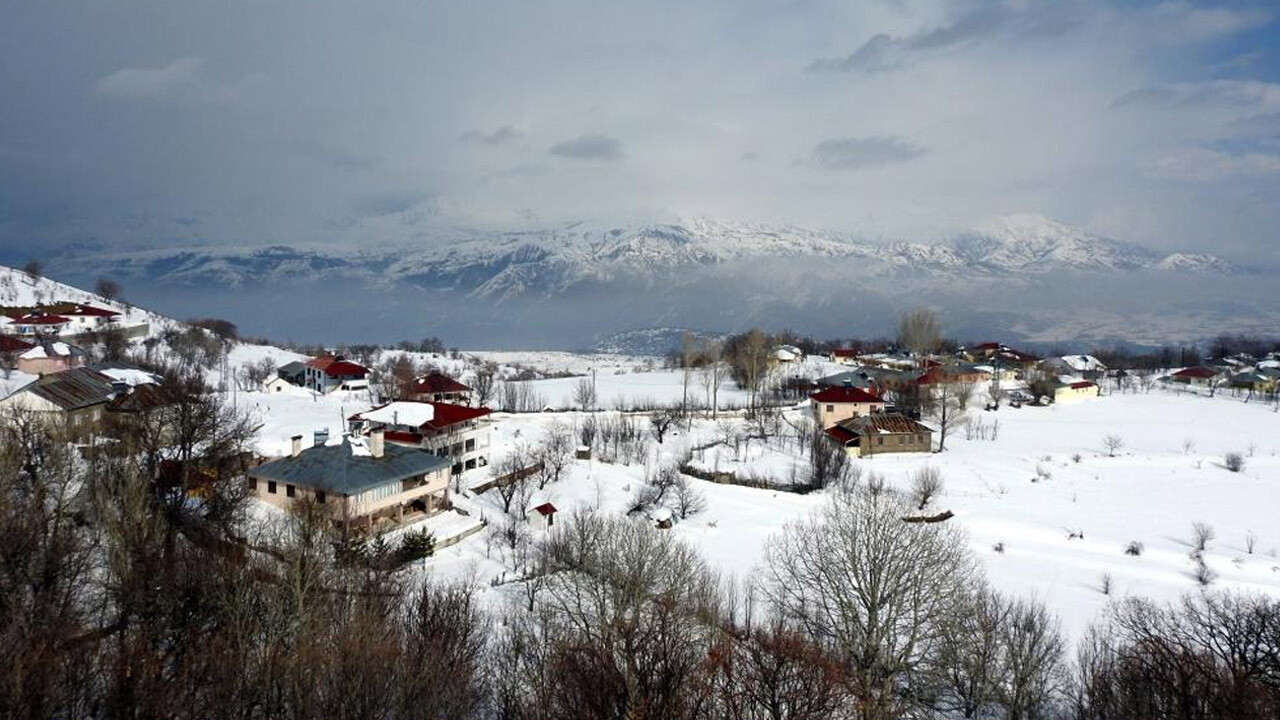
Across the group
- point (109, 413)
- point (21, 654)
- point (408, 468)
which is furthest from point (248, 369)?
point (21, 654)

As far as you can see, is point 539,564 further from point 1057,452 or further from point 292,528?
point 1057,452

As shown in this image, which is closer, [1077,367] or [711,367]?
[711,367]

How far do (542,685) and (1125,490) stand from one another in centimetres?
4301

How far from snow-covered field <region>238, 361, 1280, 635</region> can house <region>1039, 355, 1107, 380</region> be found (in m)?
27.4

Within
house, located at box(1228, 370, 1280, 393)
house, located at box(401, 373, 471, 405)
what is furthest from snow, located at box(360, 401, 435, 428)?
house, located at box(1228, 370, 1280, 393)

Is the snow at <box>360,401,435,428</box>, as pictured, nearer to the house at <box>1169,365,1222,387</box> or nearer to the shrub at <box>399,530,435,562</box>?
the shrub at <box>399,530,435,562</box>

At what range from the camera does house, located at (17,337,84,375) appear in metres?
58.3

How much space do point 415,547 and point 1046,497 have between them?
34.8 meters

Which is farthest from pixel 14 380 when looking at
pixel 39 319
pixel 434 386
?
pixel 434 386

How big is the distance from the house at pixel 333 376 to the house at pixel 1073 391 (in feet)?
242

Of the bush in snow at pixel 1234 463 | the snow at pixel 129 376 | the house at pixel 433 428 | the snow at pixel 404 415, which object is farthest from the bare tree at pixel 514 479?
the bush in snow at pixel 1234 463

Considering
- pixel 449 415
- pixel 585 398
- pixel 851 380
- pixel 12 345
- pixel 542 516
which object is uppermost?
pixel 12 345

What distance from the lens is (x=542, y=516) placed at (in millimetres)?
34062

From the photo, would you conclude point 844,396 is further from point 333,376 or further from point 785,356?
point 333,376
